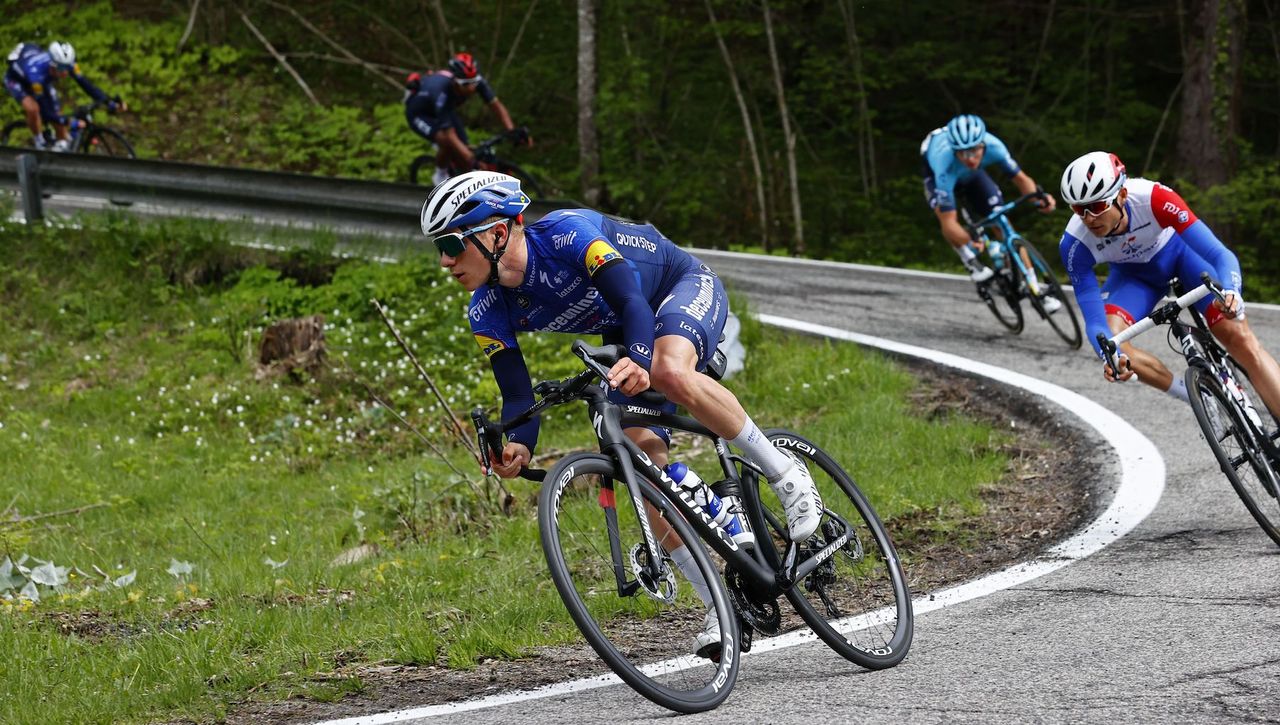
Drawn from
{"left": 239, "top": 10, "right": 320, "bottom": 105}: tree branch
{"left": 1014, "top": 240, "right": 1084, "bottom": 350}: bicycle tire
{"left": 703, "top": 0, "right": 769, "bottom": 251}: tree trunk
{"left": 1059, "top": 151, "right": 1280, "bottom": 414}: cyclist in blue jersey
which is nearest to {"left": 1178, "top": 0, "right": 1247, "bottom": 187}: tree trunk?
{"left": 703, "top": 0, "right": 769, "bottom": 251}: tree trunk

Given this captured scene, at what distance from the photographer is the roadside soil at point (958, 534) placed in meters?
4.75

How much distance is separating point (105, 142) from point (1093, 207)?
1506 centimetres

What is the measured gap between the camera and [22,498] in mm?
8727

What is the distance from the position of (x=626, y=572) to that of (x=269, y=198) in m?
9.50

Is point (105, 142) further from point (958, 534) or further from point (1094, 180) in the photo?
point (1094, 180)

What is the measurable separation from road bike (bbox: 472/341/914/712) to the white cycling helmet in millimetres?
2302

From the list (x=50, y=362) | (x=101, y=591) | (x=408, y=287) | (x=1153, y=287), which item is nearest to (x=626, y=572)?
(x=101, y=591)

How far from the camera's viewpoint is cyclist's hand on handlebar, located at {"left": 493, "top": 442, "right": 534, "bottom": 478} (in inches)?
182

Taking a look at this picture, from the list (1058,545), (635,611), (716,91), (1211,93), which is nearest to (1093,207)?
(1058,545)

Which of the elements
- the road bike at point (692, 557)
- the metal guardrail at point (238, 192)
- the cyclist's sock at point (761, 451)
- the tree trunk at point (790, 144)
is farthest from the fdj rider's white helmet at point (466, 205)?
the tree trunk at point (790, 144)

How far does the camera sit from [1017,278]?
36.7ft

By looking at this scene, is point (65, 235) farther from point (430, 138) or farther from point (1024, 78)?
point (1024, 78)

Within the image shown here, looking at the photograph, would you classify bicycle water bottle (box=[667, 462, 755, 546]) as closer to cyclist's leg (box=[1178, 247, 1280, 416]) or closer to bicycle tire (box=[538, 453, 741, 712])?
bicycle tire (box=[538, 453, 741, 712])

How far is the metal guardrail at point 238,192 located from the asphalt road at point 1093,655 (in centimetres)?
765
